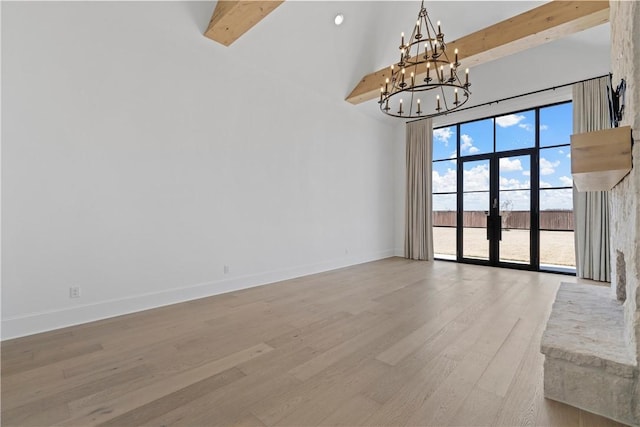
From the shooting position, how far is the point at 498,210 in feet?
19.3

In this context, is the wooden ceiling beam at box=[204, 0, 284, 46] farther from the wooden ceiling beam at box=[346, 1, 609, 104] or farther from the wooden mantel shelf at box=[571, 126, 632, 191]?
the wooden mantel shelf at box=[571, 126, 632, 191]

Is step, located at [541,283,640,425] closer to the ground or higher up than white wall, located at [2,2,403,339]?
closer to the ground

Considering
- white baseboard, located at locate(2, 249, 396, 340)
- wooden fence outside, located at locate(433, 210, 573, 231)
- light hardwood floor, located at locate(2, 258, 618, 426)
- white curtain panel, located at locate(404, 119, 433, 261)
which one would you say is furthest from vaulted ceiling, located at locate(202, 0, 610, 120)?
light hardwood floor, located at locate(2, 258, 618, 426)

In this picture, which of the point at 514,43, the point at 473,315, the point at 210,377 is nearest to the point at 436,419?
the point at 210,377

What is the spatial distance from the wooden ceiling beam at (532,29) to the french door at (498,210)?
2285mm

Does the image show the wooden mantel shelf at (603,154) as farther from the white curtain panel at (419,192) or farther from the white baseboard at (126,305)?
the white curtain panel at (419,192)

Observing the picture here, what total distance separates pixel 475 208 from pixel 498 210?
18.4 inches

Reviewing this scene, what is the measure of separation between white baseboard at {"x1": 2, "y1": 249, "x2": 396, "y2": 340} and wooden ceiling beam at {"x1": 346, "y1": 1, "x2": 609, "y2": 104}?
436cm

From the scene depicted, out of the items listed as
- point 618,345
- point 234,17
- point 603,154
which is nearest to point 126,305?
point 234,17

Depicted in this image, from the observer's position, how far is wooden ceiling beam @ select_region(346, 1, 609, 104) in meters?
3.34

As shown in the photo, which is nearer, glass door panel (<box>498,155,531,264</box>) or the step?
the step

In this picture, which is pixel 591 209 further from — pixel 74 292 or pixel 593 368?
pixel 74 292

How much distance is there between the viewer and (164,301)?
11.5ft

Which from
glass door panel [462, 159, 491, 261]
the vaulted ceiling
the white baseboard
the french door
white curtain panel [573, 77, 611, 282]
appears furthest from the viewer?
glass door panel [462, 159, 491, 261]
